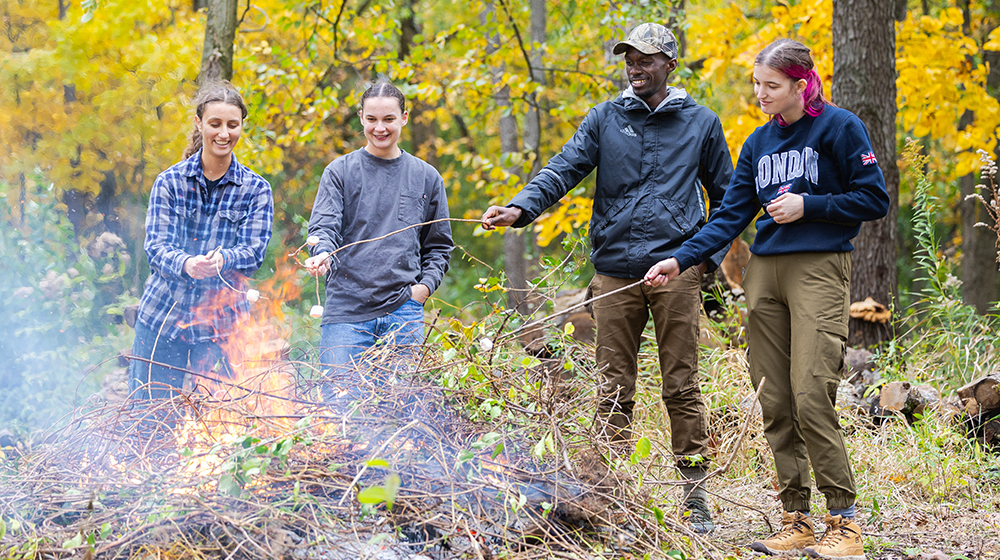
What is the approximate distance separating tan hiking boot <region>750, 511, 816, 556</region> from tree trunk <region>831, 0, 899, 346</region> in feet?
11.0

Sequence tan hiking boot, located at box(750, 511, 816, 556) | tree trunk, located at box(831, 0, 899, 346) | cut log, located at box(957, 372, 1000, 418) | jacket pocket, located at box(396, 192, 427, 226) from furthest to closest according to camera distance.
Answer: tree trunk, located at box(831, 0, 899, 346), cut log, located at box(957, 372, 1000, 418), jacket pocket, located at box(396, 192, 427, 226), tan hiking boot, located at box(750, 511, 816, 556)

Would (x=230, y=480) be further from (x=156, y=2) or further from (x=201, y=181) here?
(x=156, y=2)

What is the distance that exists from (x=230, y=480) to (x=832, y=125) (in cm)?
260

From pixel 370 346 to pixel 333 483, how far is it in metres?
1.09

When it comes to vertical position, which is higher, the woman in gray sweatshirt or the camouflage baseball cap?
the camouflage baseball cap

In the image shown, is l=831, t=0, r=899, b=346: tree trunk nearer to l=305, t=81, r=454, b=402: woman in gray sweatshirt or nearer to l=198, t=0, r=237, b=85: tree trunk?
l=305, t=81, r=454, b=402: woman in gray sweatshirt

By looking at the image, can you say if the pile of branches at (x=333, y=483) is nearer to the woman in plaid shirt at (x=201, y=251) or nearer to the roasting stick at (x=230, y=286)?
the woman in plaid shirt at (x=201, y=251)

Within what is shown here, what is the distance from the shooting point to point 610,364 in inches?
147

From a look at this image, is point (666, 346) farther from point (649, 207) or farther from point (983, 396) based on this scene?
point (983, 396)

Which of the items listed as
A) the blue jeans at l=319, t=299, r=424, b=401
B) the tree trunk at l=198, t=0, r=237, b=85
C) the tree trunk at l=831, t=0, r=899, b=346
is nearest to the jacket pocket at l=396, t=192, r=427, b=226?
the blue jeans at l=319, t=299, r=424, b=401

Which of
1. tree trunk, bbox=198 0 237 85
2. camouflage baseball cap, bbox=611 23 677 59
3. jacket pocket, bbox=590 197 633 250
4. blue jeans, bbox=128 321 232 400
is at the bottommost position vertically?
blue jeans, bbox=128 321 232 400

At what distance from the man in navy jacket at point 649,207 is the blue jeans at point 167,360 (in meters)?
1.45

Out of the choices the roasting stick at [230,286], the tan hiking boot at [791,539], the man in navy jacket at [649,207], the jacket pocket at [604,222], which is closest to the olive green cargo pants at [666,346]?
the man in navy jacket at [649,207]

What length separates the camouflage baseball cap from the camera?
11.6ft
